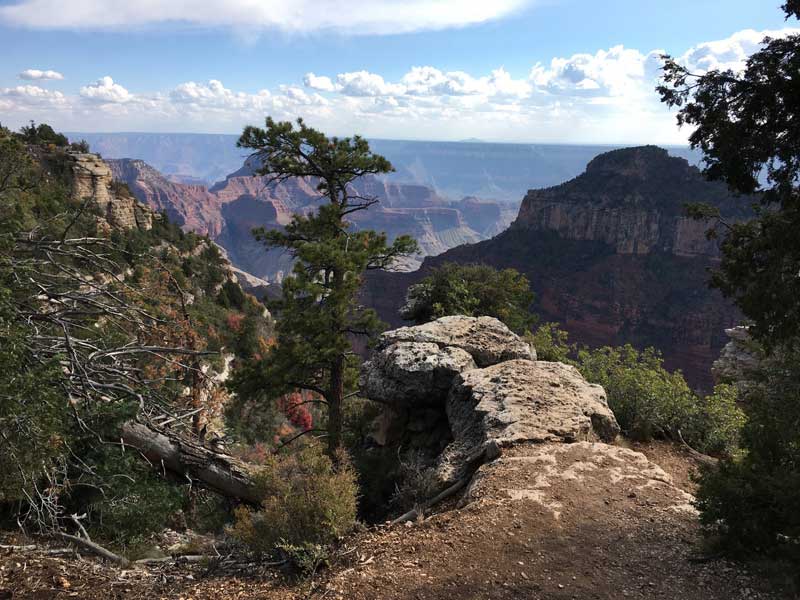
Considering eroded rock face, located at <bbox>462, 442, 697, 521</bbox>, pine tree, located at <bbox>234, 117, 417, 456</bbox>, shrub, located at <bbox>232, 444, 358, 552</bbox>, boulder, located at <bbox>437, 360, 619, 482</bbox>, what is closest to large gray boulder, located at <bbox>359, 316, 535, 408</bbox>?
boulder, located at <bbox>437, 360, 619, 482</bbox>

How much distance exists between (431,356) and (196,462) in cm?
495

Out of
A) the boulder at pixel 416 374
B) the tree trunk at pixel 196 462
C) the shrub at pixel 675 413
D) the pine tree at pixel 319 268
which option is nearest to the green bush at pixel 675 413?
the shrub at pixel 675 413

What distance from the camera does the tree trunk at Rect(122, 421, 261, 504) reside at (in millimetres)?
7254

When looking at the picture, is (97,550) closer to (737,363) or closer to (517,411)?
(517,411)

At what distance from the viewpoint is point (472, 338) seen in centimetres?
1175

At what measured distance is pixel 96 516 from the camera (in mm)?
6680

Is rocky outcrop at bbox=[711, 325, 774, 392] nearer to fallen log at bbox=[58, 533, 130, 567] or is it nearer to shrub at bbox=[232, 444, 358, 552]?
shrub at bbox=[232, 444, 358, 552]

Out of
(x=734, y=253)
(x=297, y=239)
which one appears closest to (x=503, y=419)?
(x=734, y=253)

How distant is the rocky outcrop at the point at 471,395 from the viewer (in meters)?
8.43

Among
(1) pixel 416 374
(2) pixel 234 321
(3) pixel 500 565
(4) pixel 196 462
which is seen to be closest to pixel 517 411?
(1) pixel 416 374

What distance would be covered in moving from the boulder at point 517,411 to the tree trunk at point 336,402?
3.97 meters

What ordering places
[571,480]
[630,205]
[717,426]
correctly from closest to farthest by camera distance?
1. [571,480]
2. [717,426]
3. [630,205]

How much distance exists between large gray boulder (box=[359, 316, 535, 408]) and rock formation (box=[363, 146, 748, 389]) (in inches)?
2275

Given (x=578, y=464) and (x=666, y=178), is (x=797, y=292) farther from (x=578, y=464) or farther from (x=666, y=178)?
(x=666, y=178)
